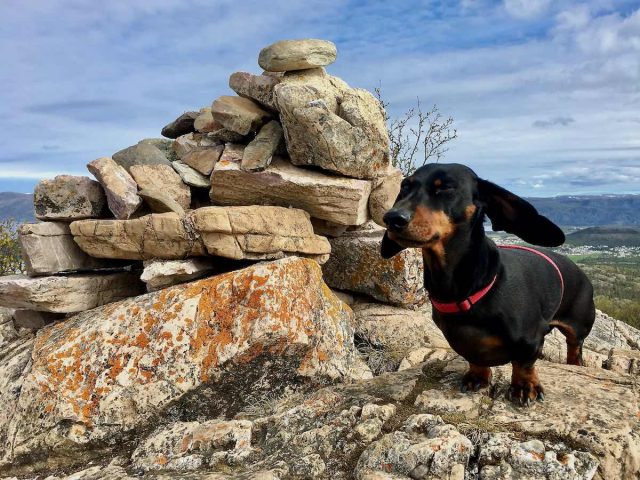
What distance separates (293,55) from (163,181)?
3.47m

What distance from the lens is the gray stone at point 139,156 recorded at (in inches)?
395

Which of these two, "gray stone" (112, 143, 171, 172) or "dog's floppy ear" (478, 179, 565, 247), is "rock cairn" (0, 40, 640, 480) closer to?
"gray stone" (112, 143, 171, 172)

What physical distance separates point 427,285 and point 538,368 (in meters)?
2.37

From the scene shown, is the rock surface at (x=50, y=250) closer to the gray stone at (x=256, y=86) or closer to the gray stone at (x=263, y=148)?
the gray stone at (x=263, y=148)

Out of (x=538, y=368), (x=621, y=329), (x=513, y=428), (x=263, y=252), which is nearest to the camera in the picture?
(x=513, y=428)

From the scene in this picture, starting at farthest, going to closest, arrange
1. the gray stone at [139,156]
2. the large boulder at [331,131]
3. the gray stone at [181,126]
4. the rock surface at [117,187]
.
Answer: the gray stone at [181,126], the gray stone at [139,156], the large boulder at [331,131], the rock surface at [117,187]

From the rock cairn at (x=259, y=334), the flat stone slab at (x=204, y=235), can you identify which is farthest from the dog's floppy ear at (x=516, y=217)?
the flat stone slab at (x=204, y=235)

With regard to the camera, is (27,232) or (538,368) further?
(27,232)

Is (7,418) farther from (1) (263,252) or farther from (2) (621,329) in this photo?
(2) (621,329)

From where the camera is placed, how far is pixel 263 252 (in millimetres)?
8492

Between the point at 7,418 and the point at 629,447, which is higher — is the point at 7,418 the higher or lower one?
the lower one

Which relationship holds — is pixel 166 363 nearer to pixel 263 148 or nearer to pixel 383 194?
pixel 263 148

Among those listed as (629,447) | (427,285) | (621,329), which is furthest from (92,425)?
(621,329)

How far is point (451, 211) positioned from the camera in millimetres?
4371
